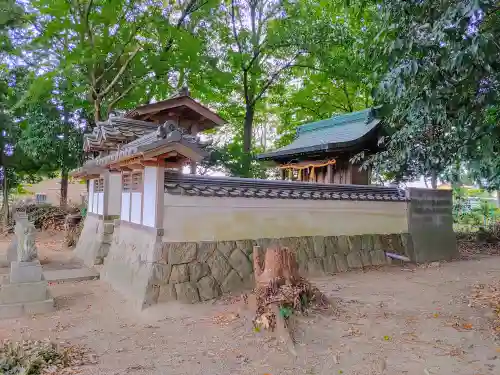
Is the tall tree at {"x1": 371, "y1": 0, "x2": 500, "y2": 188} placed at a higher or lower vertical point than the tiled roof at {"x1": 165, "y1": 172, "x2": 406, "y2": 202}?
higher

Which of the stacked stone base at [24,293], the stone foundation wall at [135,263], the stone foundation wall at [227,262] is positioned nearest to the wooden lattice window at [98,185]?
the stone foundation wall at [135,263]

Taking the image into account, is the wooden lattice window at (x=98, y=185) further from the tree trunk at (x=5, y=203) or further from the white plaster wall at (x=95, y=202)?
the tree trunk at (x=5, y=203)

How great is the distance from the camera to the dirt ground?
4535 millimetres

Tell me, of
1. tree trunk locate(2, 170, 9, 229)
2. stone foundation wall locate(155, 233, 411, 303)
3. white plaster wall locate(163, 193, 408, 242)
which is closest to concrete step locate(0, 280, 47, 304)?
stone foundation wall locate(155, 233, 411, 303)

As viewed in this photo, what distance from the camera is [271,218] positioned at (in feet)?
29.2

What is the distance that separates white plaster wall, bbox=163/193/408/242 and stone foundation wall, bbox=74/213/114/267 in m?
4.77

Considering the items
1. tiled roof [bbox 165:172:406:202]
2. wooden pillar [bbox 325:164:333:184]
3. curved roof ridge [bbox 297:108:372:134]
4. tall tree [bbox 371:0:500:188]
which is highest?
curved roof ridge [bbox 297:108:372:134]

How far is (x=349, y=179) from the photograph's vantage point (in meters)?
12.5

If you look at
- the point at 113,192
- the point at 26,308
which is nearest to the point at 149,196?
the point at 26,308

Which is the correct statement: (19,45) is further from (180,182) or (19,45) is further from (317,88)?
(317,88)

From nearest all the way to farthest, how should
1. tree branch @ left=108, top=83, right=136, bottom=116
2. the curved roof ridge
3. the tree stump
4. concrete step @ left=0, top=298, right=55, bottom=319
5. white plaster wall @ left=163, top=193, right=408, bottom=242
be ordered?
1. the tree stump
2. concrete step @ left=0, top=298, right=55, bottom=319
3. white plaster wall @ left=163, top=193, right=408, bottom=242
4. the curved roof ridge
5. tree branch @ left=108, top=83, right=136, bottom=116

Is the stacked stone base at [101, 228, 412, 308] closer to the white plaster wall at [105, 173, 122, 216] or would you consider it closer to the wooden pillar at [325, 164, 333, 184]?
the white plaster wall at [105, 173, 122, 216]

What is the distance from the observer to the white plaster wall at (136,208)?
27.4 feet

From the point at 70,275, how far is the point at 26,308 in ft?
9.98
